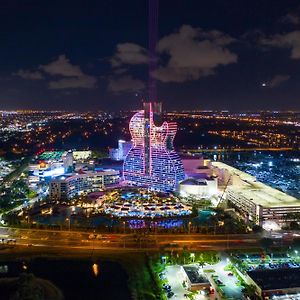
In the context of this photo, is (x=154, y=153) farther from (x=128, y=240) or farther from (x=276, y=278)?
(x=276, y=278)

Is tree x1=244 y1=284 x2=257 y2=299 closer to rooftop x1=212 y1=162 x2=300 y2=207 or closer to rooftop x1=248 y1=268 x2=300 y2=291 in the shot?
rooftop x1=248 y1=268 x2=300 y2=291

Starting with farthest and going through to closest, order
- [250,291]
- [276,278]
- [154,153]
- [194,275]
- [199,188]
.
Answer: [154,153]
[199,188]
[194,275]
[276,278]
[250,291]

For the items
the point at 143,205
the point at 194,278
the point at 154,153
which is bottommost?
the point at 194,278

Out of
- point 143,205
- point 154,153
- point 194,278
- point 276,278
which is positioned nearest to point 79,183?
point 154,153

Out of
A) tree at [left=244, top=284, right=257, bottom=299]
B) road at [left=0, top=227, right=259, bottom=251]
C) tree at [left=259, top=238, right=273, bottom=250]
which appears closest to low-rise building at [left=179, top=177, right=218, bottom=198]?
road at [left=0, top=227, right=259, bottom=251]

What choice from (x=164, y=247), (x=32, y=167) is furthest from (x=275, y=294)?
(x=32, y=167)

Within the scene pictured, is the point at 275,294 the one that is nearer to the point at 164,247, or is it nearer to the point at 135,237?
the point at 164,247

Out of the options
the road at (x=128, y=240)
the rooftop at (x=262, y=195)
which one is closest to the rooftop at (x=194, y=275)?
the road at (x=128, y=240)
